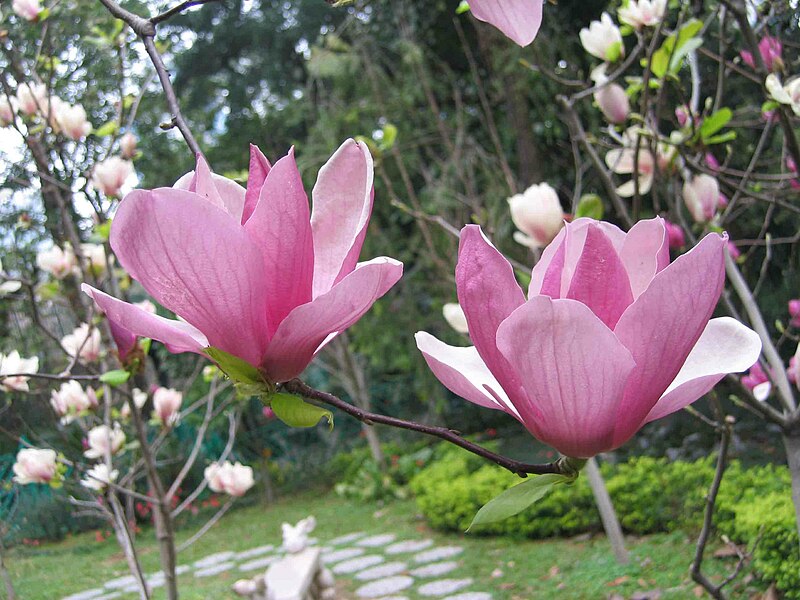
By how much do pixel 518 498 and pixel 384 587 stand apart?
129 inches

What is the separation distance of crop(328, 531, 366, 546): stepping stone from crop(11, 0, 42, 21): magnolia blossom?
129 inches

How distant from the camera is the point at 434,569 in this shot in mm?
3459

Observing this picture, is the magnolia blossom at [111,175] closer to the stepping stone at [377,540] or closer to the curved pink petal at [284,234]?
the curved pink petal at [284,234]

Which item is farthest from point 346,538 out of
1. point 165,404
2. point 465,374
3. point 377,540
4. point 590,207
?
point 465,374

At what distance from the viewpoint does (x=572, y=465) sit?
0.93 ft

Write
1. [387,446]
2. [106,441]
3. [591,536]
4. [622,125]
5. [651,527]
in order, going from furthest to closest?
[387,446]
[591,536]
[651,527]
[106,441]
[622,125]

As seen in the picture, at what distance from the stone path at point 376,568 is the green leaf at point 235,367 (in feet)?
8.72

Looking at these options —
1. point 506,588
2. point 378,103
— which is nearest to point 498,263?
point 506,588

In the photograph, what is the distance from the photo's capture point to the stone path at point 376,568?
309 cm

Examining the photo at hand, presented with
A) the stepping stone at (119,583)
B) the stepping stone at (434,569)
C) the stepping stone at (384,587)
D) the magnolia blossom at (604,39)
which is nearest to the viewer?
the magnolia blossom at (604,39)

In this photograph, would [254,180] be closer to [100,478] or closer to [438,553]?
[100,478]

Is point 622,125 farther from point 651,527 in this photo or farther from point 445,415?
point 445,415

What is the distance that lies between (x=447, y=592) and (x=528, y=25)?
10.3ft

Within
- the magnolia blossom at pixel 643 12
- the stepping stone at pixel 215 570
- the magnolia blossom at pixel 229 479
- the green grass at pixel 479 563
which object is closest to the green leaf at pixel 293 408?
the magnolia blossom at pixel 643 12
